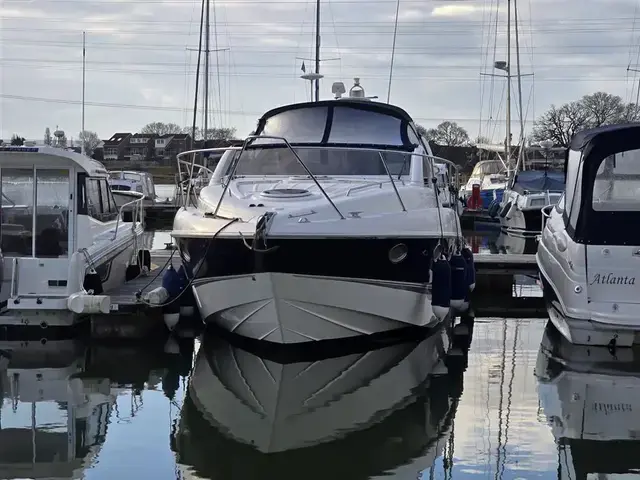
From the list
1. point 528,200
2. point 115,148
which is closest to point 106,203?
point 528,200

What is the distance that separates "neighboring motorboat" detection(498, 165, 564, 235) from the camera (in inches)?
913

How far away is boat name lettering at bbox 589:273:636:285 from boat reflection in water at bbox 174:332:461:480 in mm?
1832

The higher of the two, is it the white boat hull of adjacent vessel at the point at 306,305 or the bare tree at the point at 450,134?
the bare tree at the point at 450,134

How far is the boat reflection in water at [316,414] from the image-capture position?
605 cm

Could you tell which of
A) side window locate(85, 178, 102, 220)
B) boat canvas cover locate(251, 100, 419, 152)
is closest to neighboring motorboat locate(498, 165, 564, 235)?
boat canvas cover locate(251, 100, 419, 152)

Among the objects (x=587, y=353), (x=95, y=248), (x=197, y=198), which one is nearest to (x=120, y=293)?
(x=95, y=248)

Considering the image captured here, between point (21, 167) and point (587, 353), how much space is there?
21.8 ft

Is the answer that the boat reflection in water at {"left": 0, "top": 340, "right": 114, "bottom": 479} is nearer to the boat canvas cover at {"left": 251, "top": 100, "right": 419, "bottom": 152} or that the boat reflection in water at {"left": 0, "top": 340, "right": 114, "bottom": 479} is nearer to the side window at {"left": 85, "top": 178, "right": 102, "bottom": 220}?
the side window at {"left": 85, "top": 178, "right": 102, "bottom": 220}

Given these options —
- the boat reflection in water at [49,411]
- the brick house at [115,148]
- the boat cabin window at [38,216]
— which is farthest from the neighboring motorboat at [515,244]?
the brick house at [115,148]

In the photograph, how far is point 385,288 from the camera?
28.5 ft

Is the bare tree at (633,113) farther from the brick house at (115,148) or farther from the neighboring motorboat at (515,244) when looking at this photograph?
the brick house at (115,148)

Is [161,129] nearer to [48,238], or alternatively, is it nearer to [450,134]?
[450,134]

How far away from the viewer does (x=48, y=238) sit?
9805mm

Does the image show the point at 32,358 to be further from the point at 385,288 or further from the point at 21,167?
the point at 385,288
